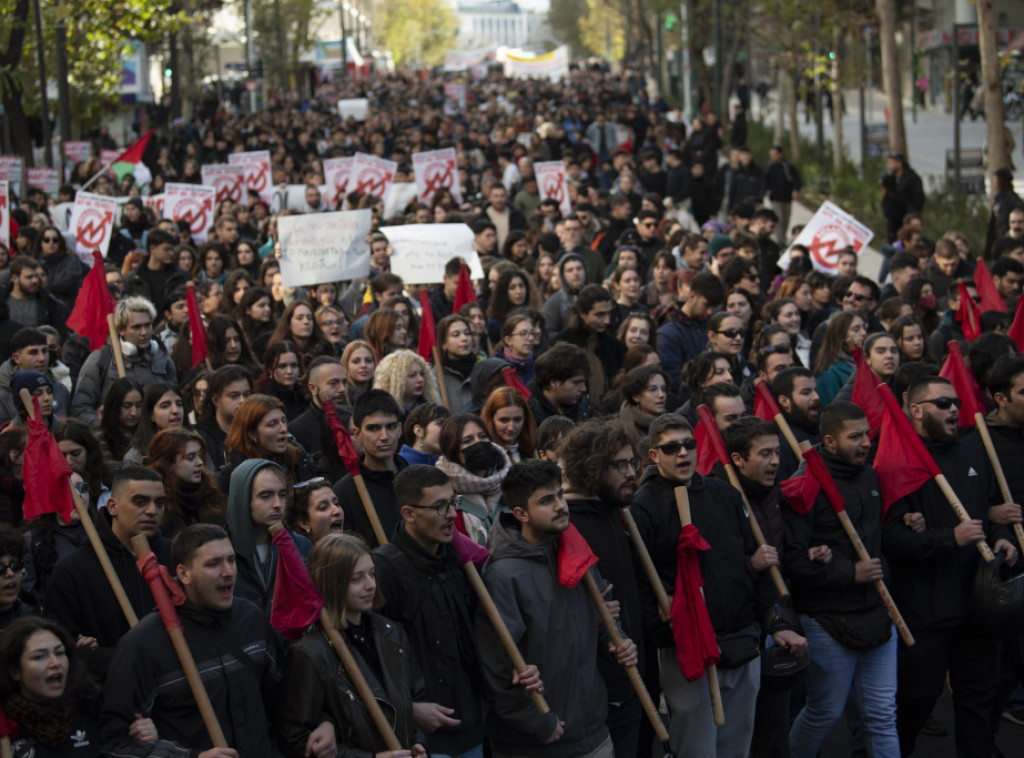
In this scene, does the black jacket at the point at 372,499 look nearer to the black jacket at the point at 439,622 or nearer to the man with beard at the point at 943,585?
the black jacket at the point at 439,622

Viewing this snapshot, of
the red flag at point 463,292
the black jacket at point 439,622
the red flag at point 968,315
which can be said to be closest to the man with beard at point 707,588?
the black jacket at point 439,622

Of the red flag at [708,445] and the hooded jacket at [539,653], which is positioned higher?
the red flag at [708,445]

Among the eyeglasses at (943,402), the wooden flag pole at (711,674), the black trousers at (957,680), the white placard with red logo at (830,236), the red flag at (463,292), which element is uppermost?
the white placard with red logo at (830,236)

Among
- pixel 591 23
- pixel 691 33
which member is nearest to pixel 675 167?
pixel 691 33

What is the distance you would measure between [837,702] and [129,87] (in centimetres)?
3960

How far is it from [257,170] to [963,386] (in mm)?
13741

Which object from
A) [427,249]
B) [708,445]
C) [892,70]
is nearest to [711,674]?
[708,445]

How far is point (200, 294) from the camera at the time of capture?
1092 cm

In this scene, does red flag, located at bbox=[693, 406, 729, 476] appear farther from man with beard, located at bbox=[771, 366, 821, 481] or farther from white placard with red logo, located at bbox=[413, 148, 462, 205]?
white placard with red logo, located at bbox=[413, 148, 462, 205]

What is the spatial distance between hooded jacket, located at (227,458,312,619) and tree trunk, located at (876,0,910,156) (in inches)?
686

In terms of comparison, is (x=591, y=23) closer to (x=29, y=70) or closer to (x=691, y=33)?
(x=691, y=33)

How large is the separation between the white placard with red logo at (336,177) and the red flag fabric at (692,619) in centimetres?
1348

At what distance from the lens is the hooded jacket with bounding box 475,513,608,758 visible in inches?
196

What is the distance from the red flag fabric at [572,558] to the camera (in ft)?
16.5
